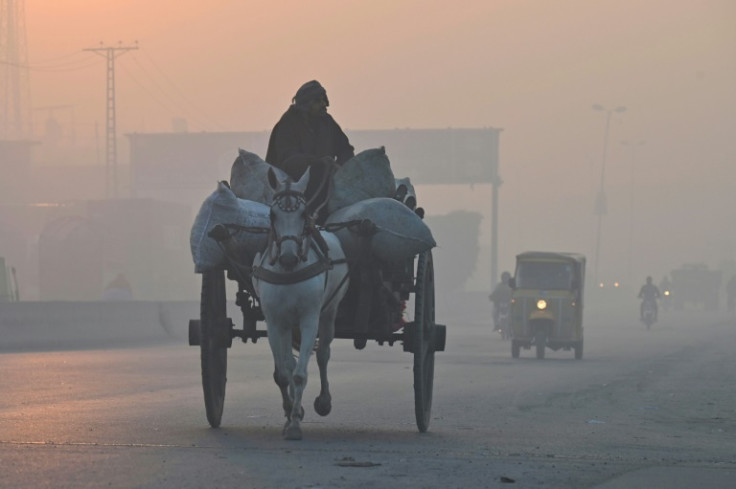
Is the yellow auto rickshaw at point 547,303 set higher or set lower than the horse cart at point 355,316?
lower

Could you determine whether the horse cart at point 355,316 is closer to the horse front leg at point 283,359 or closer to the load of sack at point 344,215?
the load of sack at point 344,215

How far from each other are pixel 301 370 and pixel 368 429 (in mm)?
1595

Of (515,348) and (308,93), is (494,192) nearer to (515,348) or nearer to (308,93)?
(515,348)

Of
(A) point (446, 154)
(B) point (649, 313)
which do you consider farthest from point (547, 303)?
(A) point (446, 154)

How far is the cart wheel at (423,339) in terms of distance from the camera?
11.4 metres

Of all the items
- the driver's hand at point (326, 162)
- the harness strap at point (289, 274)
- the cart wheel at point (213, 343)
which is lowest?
the cart wheel at point (213, 343)

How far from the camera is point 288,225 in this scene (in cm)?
1032

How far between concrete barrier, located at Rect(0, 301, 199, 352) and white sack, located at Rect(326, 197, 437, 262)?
677 inches

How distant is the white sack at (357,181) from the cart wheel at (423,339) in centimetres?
68

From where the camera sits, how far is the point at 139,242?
3410 inches

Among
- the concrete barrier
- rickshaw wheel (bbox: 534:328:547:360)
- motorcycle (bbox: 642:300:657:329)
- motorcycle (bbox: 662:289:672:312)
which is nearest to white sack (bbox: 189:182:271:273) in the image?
the concrete barrier

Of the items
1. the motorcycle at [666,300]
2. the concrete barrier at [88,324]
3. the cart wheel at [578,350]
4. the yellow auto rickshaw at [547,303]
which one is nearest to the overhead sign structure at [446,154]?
the motorcycle at [666,300]

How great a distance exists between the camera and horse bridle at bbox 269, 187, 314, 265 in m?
10.2

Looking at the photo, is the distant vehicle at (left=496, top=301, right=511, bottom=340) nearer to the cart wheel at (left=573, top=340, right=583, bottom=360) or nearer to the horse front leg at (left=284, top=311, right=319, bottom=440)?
the cart wheel at (left=573, top=340, right=583, bottom=360)
